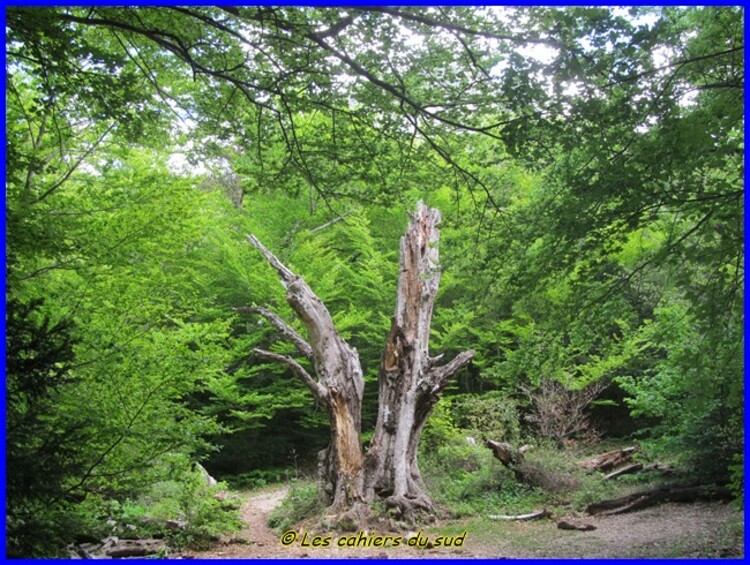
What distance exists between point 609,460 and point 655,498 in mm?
2275

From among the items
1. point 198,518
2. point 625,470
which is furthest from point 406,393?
point 625,470

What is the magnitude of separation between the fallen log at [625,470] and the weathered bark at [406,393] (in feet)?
10.7

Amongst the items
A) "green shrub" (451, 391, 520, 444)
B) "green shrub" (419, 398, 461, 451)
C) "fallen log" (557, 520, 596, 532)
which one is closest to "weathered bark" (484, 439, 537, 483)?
"green shrub" (451, 391, 520, 444)

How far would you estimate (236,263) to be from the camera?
10844 millimetres

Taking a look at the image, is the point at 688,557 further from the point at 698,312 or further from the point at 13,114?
the point at 13,114

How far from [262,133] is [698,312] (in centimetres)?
280

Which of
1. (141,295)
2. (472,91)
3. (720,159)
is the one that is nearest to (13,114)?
(141,295)

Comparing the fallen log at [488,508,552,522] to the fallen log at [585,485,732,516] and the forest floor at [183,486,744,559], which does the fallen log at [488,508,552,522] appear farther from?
the fallen log at [585,485,732,516]

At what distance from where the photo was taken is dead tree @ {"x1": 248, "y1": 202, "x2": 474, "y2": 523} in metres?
7.21

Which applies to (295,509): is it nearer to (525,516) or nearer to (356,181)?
(525,516)

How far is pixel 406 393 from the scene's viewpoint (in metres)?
7.60

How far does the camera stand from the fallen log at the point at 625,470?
30.2 feet

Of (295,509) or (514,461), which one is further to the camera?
(514,461)

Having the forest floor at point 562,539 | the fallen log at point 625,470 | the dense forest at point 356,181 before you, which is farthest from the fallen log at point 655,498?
the fallen log at point 625,470
